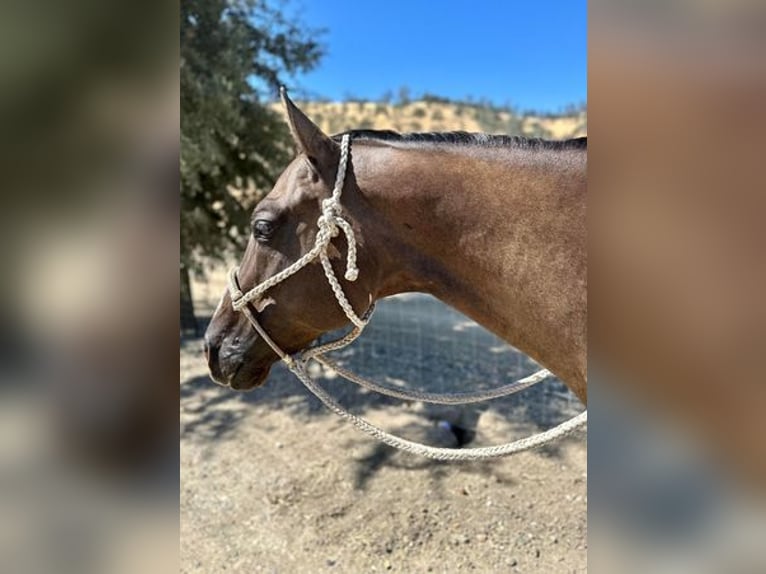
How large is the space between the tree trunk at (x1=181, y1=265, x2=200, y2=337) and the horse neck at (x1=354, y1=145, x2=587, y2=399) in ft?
16.7

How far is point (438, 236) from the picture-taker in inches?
60.9

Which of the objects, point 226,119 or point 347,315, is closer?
point 347,315

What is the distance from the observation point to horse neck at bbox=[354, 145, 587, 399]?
4.51 feet

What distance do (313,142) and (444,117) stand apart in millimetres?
27106

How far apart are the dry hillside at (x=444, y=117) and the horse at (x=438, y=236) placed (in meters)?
22.4
